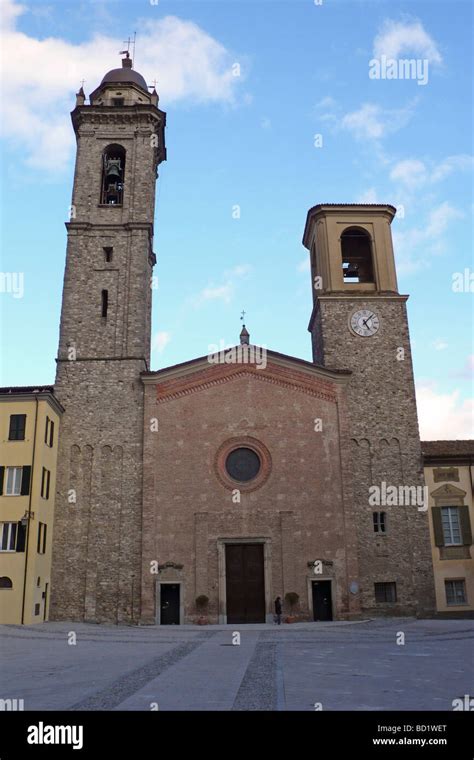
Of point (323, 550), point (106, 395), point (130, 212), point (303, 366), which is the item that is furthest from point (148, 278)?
point (323, 550)

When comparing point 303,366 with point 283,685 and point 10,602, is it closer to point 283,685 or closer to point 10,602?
point 10,602

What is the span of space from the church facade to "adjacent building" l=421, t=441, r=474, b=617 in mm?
1160

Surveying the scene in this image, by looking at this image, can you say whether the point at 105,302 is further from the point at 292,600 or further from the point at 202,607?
the point at 292,600

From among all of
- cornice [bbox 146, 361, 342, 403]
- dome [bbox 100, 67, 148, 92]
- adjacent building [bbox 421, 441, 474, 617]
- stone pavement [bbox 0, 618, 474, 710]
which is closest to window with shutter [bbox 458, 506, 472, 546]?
adjacent building [bbox 421, 441, 474, 617]

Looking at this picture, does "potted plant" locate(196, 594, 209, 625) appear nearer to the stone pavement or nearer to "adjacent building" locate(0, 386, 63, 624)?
the stone pavement

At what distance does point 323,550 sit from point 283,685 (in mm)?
16808

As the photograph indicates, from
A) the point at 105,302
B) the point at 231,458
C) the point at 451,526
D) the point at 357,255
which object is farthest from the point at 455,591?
the point at 105,302

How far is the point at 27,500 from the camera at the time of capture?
23.9 m

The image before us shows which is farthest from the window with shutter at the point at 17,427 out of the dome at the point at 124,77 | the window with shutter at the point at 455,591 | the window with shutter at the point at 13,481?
the dome at the point at 124,77

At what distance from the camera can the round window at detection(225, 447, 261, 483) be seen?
27.1 meters

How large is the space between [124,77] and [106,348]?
1652 cm

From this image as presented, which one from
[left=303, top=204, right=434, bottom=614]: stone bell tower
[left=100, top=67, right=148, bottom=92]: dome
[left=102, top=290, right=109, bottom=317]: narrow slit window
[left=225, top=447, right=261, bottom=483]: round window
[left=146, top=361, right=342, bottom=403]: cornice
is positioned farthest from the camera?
[left=100, top=67, right=148, bottom=92]: dome
